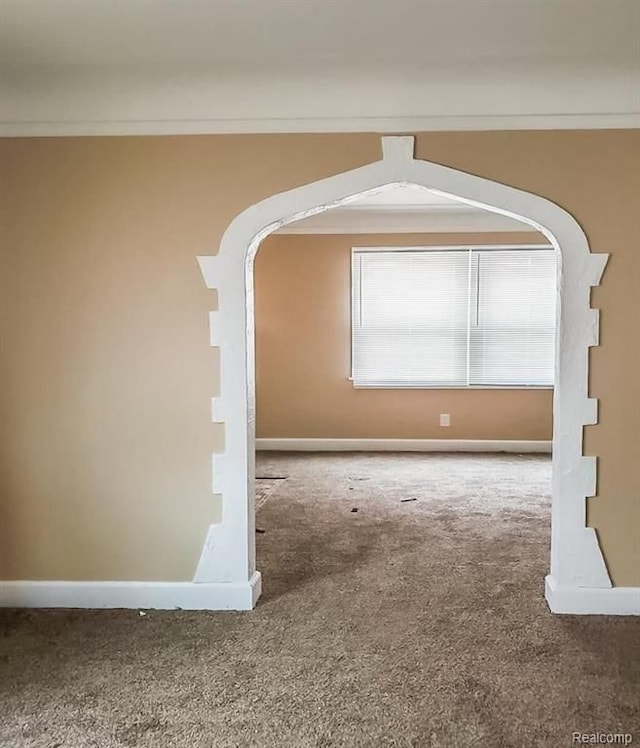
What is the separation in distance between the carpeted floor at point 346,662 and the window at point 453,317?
9.62ft

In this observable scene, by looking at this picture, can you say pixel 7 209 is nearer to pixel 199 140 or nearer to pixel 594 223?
pixel 199 140

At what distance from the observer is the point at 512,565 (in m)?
3.41

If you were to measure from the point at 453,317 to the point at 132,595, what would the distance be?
4.40m

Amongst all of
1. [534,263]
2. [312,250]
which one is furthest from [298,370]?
[534,263]

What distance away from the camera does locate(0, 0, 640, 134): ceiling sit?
7.07 ft

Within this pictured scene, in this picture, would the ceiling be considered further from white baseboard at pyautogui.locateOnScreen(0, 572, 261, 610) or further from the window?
the window

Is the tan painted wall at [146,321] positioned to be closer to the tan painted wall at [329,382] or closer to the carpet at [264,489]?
the carpet at [264,489]

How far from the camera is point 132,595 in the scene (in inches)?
115

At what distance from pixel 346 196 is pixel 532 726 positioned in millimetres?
2027

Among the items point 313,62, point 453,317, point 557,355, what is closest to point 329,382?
point 453,317

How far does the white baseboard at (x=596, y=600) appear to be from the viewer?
9.21ft

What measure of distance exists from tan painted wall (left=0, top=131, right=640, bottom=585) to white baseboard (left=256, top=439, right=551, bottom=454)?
12.2ft

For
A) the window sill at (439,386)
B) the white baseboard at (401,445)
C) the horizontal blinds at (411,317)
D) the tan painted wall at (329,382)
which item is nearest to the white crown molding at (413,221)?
the tan painted wall at (329,382)

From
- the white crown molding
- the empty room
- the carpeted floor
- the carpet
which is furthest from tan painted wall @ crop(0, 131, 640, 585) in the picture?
the white crown molding
